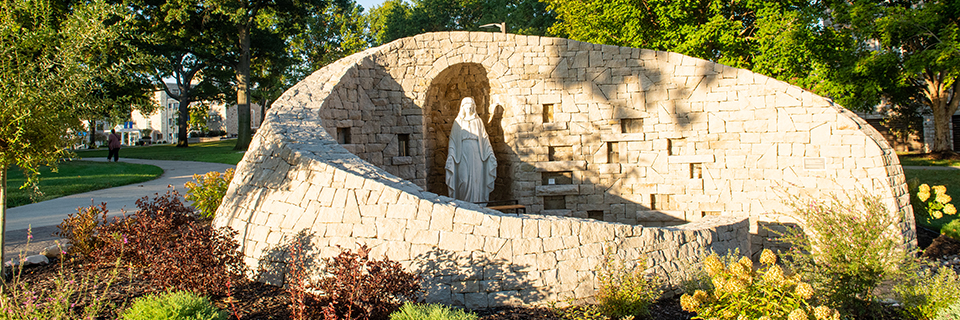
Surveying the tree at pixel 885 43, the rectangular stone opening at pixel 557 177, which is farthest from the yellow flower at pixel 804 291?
the tree at pixel 885 43

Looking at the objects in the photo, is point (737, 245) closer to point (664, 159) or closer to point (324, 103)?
point (664, 159)

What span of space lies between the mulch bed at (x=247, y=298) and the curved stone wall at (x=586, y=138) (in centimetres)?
38

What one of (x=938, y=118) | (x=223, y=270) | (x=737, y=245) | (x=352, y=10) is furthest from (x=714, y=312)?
(x=352, y=10)

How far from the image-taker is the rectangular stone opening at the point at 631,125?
9.05m

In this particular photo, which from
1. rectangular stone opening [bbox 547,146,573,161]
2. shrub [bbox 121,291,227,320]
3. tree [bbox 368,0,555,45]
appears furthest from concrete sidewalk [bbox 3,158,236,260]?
tree [bbox 368,0,555,45]

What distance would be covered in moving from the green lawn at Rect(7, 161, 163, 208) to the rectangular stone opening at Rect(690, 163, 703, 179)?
11154 mm

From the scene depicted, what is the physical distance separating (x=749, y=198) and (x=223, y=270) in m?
7.77

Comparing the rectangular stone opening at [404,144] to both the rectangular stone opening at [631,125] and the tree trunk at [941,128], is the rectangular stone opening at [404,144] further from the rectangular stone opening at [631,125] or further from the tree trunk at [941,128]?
the tree trunk at [941,128]

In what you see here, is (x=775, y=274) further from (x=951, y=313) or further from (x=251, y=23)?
(x=251, y=23)

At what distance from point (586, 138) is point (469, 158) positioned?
2159mm

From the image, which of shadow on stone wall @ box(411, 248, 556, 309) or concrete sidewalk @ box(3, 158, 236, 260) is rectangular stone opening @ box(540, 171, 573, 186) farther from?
concrete sidewalk @ box(3, 158, 236, 260)

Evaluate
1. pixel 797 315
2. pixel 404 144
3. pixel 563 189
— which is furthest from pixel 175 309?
pixel 563 189

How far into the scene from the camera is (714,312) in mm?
3848

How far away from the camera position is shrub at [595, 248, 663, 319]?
442 centimetres
